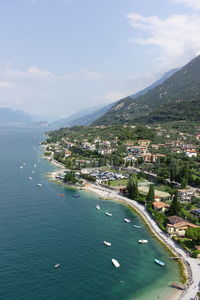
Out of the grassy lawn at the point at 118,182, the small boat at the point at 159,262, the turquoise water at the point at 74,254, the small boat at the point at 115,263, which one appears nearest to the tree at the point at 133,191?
the turquoise water at the point at 74,254

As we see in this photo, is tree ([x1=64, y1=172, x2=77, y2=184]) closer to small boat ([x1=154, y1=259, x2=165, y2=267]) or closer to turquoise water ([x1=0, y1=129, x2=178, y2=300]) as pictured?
turquoise water ([x1=0, y1=129, x2=178, y2=300])

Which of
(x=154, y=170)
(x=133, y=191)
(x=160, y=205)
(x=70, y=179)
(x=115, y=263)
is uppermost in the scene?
(x=70, y=179)

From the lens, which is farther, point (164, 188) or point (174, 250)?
point (164, 188)

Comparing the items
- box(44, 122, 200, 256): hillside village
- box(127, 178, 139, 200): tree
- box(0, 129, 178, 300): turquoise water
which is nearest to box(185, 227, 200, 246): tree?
box(44, 122, 200, 256): hillside village

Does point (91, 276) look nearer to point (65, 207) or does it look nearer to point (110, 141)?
point (65, 207)

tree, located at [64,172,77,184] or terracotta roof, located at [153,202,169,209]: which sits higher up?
tree, located at [64,172,77,184]

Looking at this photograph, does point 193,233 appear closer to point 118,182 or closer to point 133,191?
point 133,191

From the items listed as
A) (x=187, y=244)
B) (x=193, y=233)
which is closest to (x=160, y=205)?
(x=187, y=244)
